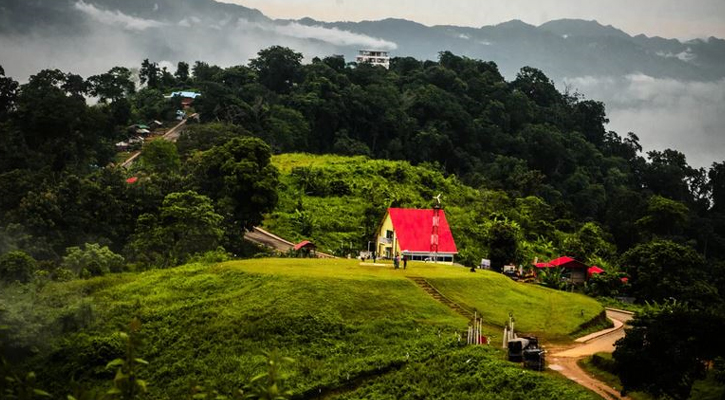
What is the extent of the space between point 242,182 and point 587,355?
85.0 feet

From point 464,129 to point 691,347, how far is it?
65524 millimetres

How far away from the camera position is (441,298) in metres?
32.8

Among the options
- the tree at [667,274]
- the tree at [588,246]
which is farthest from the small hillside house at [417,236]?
the tree at [588,246]

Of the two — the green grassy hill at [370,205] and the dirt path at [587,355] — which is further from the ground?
the green grassy hill at [370,205]

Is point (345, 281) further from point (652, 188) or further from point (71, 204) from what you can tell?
point (652, 188)

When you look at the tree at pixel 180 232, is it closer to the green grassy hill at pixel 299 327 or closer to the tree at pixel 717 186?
the green grassy hill at pixel 299 327

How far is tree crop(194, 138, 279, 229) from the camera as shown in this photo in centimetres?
4644

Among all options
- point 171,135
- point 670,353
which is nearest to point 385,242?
point 670,353

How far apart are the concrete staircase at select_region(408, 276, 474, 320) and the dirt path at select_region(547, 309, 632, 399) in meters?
4.55

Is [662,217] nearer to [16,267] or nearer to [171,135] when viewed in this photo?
[171,135]

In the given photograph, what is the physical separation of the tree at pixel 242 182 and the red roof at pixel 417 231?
863 centimetres

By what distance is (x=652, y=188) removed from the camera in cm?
9106

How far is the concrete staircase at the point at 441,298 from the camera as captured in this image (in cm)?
3163

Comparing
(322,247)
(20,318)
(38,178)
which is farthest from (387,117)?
(20,318)
